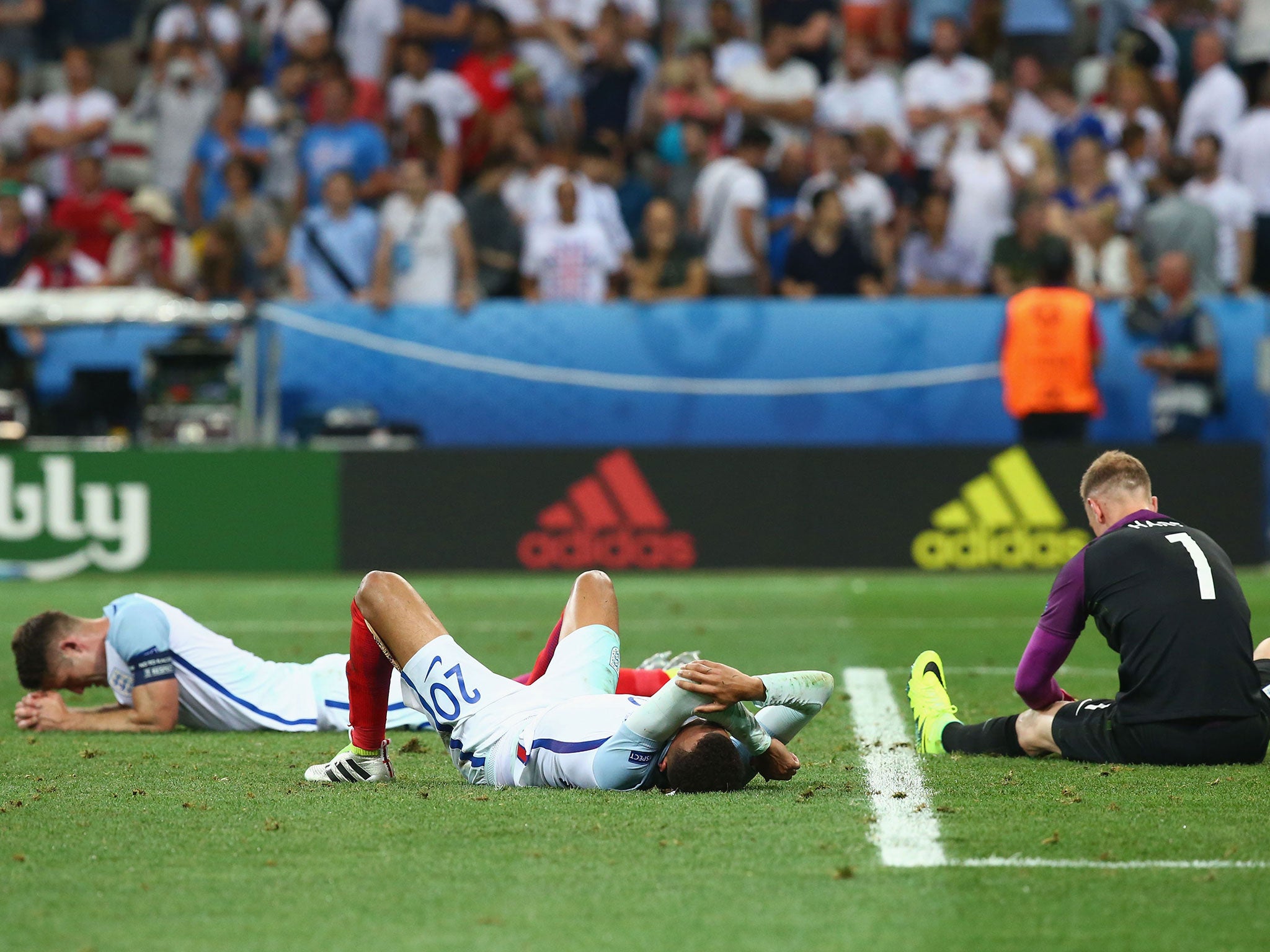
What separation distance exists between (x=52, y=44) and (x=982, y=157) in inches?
437

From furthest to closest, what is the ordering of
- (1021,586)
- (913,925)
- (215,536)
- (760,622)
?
(215,536), (1021,586), (760,622), (913,925)

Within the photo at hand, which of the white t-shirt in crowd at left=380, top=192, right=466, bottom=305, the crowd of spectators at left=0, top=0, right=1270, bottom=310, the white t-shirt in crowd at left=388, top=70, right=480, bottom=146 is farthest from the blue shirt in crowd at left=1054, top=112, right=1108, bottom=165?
the white t-shirt in crowd at left=380, top=192, right=466, bottom=305

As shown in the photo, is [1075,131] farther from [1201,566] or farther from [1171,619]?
[1171,619]

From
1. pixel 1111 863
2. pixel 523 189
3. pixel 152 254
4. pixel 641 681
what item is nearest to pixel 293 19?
pixel 152 254

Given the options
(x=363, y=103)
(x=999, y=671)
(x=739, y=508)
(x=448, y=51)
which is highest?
(x=448, y=51)

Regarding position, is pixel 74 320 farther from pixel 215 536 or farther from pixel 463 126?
pixel 463 126

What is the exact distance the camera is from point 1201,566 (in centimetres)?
604

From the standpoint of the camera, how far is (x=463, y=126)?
17.5 meters

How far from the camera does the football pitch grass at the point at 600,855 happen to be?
412 centimetres

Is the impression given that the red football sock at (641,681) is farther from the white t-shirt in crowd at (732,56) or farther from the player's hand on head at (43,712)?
the white t-shirt in crowd at (732,56)

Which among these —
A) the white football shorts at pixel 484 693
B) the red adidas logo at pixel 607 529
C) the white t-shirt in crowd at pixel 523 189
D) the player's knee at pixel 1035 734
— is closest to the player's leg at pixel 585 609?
the white football shorts at pixel 484 693

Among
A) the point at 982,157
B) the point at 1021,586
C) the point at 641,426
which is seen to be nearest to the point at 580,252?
the point at 641,426

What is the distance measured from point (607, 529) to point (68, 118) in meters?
7.66

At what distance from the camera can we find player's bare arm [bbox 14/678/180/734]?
7285 mm
